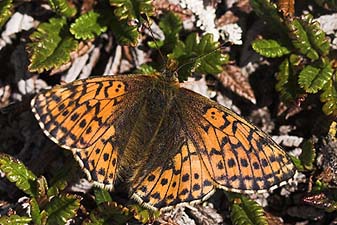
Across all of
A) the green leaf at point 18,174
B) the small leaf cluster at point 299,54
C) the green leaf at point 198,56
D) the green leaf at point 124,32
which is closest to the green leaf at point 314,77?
the small leaf cluster at point 299,54

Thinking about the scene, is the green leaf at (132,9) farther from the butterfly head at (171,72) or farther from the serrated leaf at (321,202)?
the serrated leaf at (321,202)

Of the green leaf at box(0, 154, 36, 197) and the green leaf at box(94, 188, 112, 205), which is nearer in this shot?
the green leaf at box(0, 154, 36, 197)

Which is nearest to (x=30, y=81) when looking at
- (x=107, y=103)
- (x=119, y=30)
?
(x=119, y=30)

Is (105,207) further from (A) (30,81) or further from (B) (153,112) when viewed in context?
(A) (30,81)

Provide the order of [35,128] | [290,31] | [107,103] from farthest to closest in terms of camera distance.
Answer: [35,128] → [290,31] → [107,103]

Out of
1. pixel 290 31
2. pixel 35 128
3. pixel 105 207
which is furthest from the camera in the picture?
pixel 35 128

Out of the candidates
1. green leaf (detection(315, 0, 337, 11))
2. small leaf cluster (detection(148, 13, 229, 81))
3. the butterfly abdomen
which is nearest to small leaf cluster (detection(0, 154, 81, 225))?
the butterfly abdomen

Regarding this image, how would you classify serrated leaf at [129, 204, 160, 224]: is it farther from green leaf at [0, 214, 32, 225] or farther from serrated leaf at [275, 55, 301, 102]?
serrated leaf at [275, 55, 301, 102]
